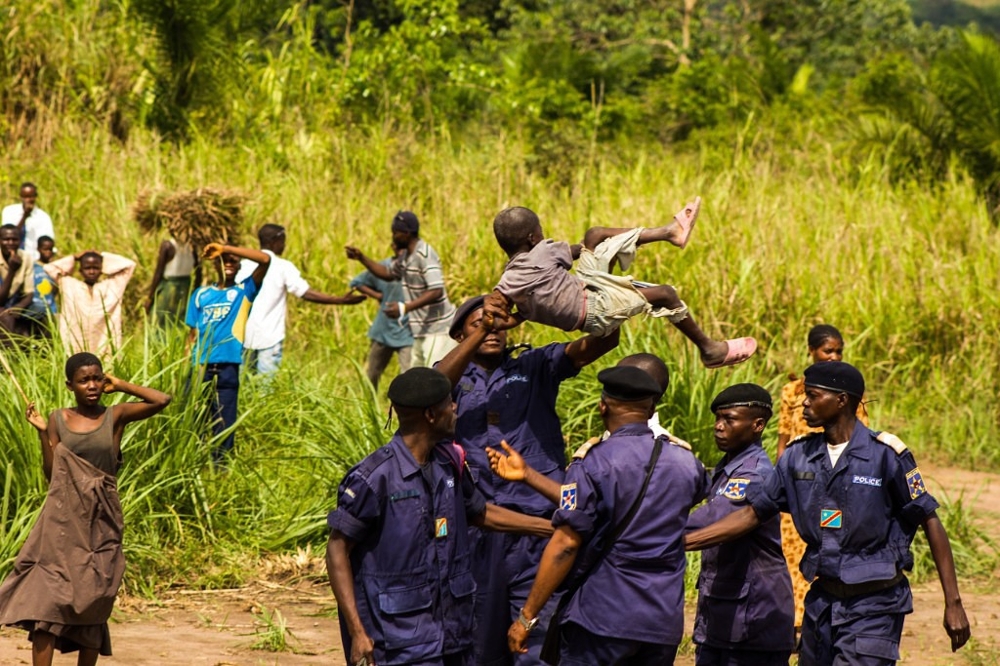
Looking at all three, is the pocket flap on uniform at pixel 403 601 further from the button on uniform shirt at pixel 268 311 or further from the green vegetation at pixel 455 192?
the button on uniform shirt at pixel 268 311

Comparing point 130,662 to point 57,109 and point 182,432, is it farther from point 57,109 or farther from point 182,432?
point 57,109

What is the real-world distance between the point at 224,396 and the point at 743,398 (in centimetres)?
430

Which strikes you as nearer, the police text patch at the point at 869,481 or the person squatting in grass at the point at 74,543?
the police text patch at the point at 869,481

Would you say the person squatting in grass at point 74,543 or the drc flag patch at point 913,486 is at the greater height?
the drc flag patch at point 913,486

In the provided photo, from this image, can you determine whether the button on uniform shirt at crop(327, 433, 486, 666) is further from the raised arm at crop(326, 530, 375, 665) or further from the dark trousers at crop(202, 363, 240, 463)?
the dark trousers at crop(202, 363, 240, 463)

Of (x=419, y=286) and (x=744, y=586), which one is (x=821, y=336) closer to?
(x=744, y=586)

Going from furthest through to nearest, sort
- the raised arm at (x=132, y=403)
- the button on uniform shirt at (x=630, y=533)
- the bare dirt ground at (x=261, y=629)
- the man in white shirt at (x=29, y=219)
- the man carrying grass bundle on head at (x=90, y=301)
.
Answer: the man in white shirt at (x=29, y=219)
the man carrying grass bundle on head at (x=90, y=301)
the bare dirt ground at (x=261, y=629)
the raised arm at (x=132, y=403)
the button on uniform shirt at (x=630, y=533)

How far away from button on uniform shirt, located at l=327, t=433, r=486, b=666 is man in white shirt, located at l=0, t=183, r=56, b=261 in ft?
29.8

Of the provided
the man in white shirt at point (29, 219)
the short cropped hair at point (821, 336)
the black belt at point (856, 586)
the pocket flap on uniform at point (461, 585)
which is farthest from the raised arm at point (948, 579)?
the man in white shirt at point (29, 219)

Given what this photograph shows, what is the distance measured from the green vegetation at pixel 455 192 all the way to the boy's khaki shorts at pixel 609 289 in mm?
3059

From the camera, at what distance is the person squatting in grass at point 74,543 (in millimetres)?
5453

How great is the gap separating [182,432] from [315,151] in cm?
829

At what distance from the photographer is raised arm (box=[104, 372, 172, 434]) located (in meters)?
5.73

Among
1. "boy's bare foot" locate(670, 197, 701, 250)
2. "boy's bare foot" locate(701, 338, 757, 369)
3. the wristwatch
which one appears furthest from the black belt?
"boy's bare foot" locate(670, 197, 701, 250)
